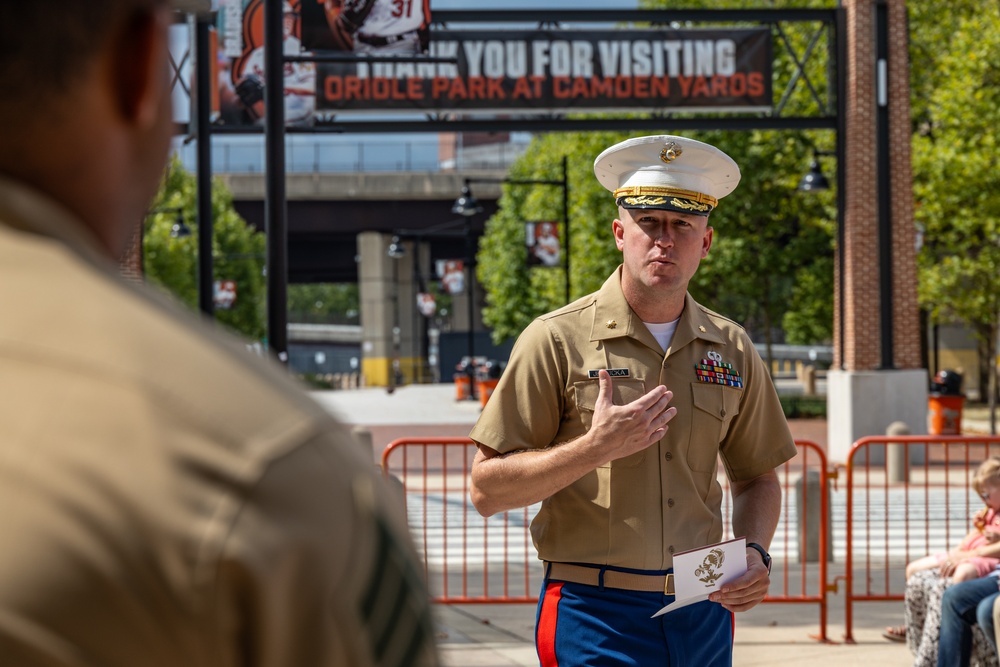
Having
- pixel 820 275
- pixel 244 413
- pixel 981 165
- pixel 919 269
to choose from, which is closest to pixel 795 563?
pixel 244 413

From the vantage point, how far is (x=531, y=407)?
3.76 meters

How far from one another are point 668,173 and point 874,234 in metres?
18.2

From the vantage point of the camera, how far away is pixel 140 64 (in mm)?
1001

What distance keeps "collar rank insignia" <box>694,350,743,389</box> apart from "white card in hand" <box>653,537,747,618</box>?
49cm

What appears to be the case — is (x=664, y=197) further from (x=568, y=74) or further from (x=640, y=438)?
(x=568, y=74)

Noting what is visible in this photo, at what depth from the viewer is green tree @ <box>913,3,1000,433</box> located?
24.8 metres

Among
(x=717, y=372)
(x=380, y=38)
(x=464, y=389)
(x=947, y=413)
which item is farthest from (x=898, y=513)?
(x=464, y=389)

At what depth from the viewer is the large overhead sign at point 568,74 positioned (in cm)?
1988

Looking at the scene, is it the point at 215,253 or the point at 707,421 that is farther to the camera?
the point at 215,253

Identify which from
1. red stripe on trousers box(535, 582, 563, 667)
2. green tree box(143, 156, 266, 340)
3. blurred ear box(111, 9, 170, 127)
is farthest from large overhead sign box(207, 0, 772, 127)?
green tree box(143, 156, 266, 340)

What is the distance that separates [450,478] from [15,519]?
17559mm

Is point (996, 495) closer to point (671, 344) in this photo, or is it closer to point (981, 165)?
point (671, 344)

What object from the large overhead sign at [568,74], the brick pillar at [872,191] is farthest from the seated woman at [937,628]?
the brick pillar at [872,191]

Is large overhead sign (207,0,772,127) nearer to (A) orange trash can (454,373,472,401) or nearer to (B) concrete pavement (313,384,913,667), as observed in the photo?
(B) concrete pavement (313,384,913,667)
